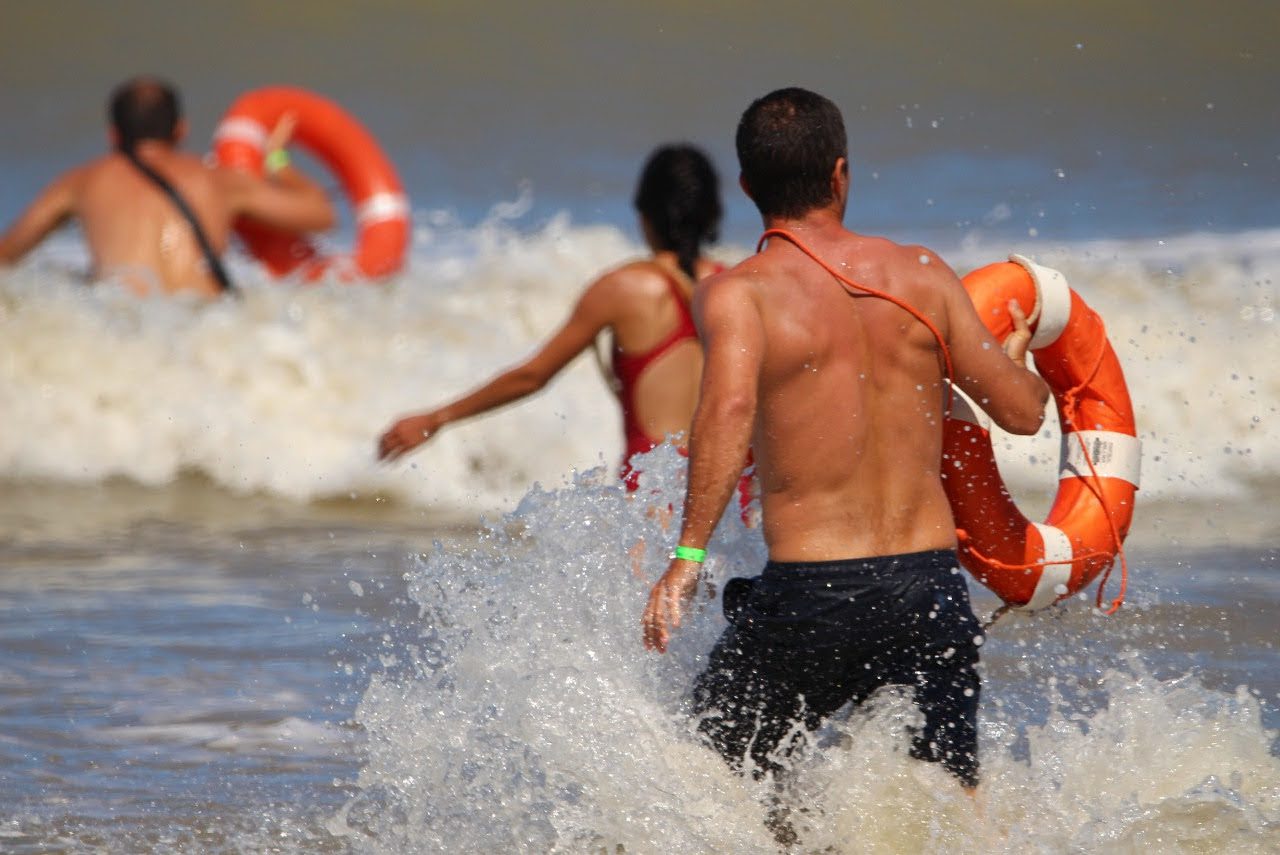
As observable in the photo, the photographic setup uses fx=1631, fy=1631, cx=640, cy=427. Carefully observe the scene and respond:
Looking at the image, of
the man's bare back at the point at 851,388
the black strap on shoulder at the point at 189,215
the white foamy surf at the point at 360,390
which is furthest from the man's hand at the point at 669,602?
the black strap on shoulder at the point at 189,215

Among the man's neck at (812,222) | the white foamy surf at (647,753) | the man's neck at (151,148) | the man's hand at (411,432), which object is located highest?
the man's neck at (151,148)

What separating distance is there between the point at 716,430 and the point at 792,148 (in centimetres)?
52

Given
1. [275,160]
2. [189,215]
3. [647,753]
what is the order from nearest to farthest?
[647,753], [189,215], [275,160]

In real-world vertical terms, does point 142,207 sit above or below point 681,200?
above

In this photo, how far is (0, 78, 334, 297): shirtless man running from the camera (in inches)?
340

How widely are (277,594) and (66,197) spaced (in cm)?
386

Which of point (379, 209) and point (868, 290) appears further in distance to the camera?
point (379, 209)

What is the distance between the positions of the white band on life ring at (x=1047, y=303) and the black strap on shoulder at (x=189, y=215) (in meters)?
6.14

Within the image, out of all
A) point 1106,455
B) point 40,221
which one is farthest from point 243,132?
point 1106,455

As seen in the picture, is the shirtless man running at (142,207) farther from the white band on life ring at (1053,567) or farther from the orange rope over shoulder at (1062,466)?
the white band on life ring at (1053,567)

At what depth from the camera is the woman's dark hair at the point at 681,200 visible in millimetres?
4477

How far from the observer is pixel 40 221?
28.6 feet

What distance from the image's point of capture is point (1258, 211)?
55.2 ft

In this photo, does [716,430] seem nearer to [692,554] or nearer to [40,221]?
[692,554]
